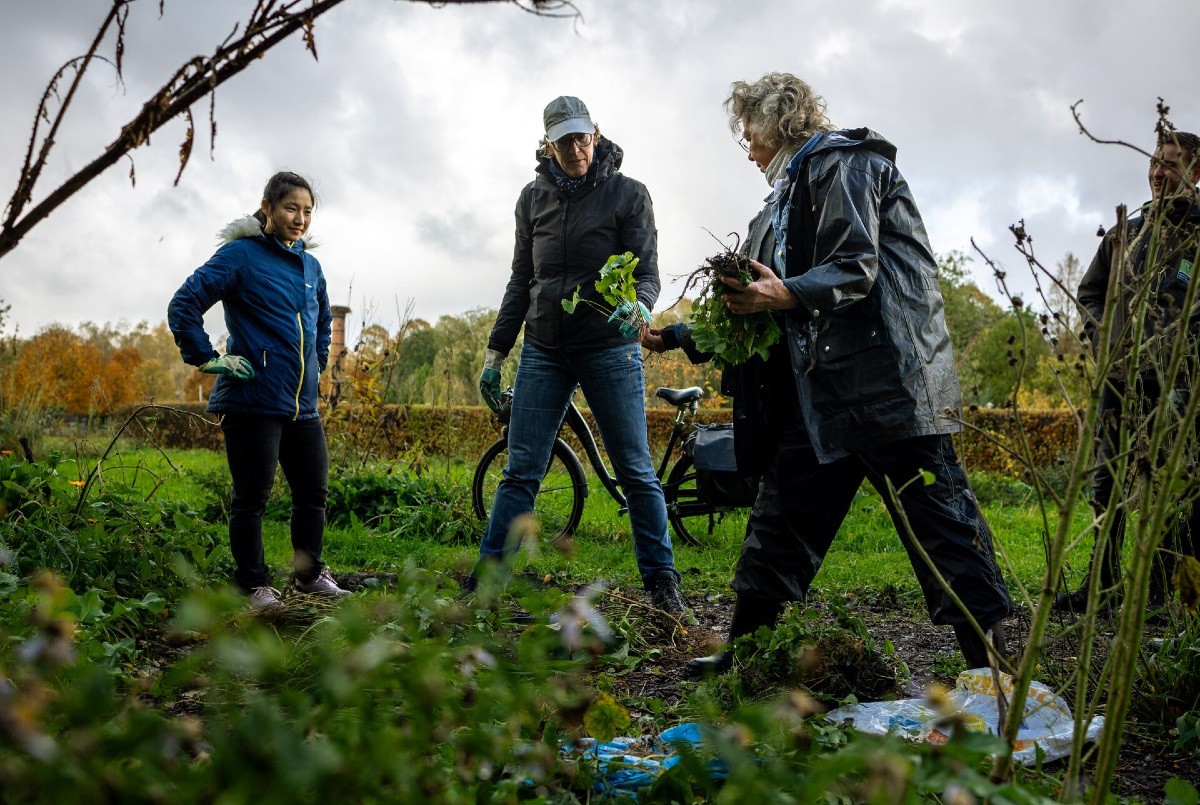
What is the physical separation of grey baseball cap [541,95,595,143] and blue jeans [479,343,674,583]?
3.08 feet

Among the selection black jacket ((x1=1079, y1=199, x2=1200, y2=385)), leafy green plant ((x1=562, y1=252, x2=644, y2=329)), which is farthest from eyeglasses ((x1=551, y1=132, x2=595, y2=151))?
black jacket ((x1=1079, y1=199, x2=1200, y2=385))

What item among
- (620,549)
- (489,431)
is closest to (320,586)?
(620,549)

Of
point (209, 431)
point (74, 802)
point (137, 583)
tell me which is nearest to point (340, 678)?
point (74, 802)

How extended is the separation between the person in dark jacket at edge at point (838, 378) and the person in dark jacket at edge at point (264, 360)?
6.60 feet

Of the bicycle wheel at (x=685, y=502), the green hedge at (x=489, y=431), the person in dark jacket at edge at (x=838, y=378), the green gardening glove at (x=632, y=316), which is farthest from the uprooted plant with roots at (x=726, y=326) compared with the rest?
the green hedge at (x=489, y=431)

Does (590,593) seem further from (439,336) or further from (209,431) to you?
(439,336)

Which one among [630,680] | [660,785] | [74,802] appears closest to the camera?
[74,802]

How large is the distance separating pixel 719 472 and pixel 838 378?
3317 millimetres

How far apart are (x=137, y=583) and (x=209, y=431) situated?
16.6 m

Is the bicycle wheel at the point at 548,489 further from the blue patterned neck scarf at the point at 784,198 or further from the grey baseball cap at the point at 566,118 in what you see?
the blue patterned neck scarf at the point at 784,198

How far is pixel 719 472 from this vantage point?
6184 millimetres

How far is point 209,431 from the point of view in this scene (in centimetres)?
1930

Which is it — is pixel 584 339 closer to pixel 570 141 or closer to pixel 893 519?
pixel 570 141

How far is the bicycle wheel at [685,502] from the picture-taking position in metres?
6.67
